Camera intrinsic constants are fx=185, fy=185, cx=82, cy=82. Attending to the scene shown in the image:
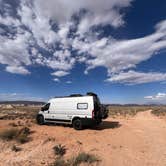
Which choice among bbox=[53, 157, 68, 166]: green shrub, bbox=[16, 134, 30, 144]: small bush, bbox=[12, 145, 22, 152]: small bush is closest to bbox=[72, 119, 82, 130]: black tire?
bbox=[16, 134, 30, 144]: small bush

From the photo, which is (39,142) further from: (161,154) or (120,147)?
(161,154)

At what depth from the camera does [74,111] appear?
1453cm

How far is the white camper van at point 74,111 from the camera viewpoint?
1388 centimetres

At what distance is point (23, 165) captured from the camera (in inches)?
294

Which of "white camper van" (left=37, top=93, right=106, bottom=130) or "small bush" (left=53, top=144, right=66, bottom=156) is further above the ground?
"white camper van" (left=37, top=93, right=106, bottom=130)

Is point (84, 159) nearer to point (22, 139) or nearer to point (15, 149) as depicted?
point (15, 149)

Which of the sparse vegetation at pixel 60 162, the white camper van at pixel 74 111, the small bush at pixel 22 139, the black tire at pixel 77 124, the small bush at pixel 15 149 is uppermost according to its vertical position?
the white camper van at pixel 74 111

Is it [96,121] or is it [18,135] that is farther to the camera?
[96,121]

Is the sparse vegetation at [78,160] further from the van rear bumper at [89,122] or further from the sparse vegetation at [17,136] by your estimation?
the van rear bumper at [89,122]

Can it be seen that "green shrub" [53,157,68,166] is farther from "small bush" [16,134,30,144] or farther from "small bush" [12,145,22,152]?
"small bush" [16,134,30,144]

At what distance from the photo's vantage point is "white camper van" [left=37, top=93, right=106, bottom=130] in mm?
13883

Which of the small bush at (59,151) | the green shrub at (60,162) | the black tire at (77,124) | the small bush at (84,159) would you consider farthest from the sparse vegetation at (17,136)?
the small bush at (84,159)

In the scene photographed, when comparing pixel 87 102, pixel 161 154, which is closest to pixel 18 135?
pixel 87 102

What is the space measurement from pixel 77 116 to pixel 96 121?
1536 millimetres
